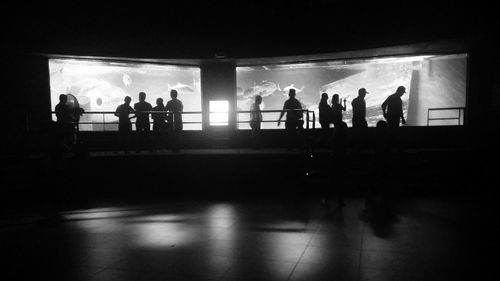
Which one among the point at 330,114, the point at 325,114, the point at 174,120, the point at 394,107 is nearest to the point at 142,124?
the point at 174,120

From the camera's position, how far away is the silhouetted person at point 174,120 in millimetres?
9250

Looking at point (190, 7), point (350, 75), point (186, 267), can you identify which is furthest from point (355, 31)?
point (186, 267)

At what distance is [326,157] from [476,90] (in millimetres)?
6495

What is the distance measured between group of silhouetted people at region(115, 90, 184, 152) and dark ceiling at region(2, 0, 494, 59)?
104 inches

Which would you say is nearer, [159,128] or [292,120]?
[292,120]

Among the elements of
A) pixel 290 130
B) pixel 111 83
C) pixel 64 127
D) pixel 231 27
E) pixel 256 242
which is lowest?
pixel 256 242

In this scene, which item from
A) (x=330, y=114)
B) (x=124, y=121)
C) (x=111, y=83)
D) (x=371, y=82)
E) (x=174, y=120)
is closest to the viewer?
(x=330, y=114)

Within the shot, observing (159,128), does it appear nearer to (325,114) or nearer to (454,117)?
(325,114)

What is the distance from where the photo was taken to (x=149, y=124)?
9328mm

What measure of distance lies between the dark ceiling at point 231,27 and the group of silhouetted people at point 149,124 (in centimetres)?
264

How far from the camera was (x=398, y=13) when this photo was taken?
9719mm

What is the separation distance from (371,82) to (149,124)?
26.2 feet

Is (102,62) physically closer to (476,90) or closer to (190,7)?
(190,7)

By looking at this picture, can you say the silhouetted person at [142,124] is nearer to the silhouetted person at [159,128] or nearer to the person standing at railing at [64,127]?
the silhouetted person at [159,128]
